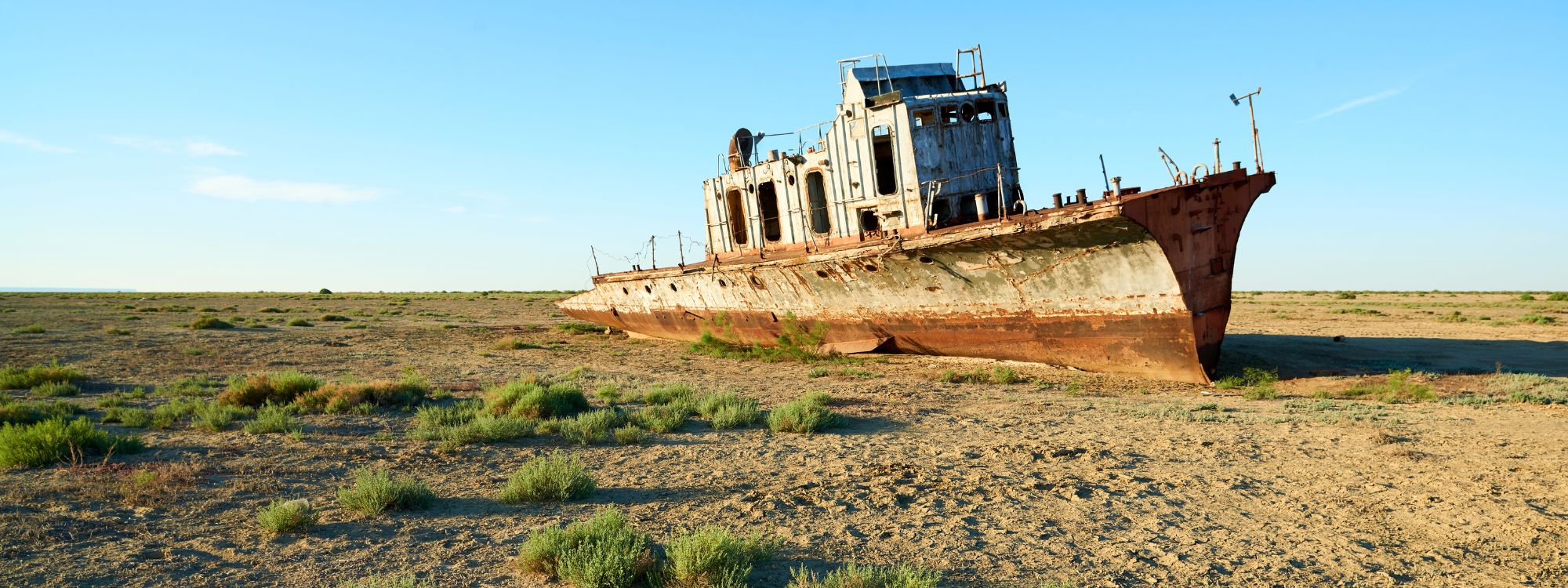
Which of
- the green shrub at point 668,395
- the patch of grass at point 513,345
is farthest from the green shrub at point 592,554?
the patch of grass at point 513,345

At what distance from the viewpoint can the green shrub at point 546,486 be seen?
5.61m

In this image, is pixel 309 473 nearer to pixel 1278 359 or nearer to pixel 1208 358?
pixel 1208 358

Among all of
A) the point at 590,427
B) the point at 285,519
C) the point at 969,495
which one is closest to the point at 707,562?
the point at 969,495

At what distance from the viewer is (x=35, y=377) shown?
11.5 meters

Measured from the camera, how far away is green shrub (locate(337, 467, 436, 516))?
531cm

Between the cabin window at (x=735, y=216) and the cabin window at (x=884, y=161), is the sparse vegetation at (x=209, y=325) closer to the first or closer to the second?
the cabin window at (x=735, y=216)

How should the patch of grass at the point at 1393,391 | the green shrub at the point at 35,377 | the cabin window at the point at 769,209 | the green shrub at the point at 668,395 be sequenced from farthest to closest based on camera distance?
the cabin window at the point at 769,209, the green shrub at the point at 35,377, the green shrub at the point at 668,395, the patch of grass at the point at 1393,391

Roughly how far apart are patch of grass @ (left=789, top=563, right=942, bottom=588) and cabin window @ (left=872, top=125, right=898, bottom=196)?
1016cm

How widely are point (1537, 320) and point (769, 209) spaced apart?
19.6 m

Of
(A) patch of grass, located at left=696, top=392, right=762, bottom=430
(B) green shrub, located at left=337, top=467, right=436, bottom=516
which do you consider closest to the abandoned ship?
(A) patch of grass, located at left=696, top=392, right=762, bottom=430

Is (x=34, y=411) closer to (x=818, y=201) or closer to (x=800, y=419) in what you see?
(x=800, y=419)

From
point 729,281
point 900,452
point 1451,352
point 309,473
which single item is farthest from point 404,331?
point 1451,352

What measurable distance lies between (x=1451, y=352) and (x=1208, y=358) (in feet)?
21.7

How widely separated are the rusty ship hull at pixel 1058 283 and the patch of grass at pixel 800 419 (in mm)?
3646
